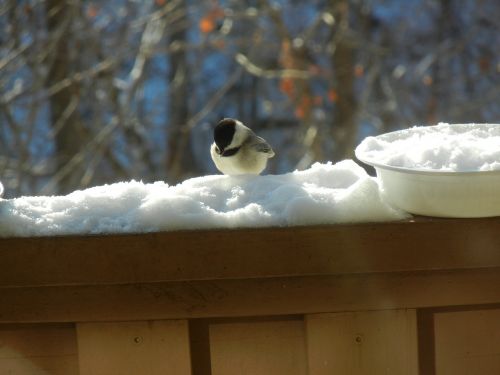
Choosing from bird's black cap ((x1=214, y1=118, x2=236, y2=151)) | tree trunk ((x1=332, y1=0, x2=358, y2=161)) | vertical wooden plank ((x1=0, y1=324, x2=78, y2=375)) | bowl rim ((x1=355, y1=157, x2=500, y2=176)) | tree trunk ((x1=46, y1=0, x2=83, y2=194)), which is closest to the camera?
bowl rim ((x1=355, y1=157, x2=500, y2=176))

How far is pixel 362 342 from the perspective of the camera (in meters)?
1.41

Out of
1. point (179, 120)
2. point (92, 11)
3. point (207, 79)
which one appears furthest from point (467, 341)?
point (207, 79)

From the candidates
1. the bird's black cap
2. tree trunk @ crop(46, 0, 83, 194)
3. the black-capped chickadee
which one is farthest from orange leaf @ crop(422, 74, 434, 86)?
the bird's black cap

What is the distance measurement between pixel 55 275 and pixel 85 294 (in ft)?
0.20

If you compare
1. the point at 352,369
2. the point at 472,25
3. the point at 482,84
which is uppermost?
the point at 472,25

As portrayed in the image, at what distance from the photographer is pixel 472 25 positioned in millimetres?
7613

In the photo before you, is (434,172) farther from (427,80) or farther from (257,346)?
(427,80)

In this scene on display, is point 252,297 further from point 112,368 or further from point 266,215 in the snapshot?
point 112,368

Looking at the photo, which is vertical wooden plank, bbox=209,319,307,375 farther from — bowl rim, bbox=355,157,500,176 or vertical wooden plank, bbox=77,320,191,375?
bowl rim, bbox=355,157,500,176

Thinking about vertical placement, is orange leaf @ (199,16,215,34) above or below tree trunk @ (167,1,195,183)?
above

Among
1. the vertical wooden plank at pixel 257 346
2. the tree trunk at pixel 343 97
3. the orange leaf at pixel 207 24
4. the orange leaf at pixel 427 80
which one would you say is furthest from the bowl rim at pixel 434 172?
the orange leaf at pixel 427 80

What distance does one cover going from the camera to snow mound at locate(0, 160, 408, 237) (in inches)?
55.4

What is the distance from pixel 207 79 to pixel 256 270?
709 centimetres

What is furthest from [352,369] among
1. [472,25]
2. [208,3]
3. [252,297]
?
[472,25]
